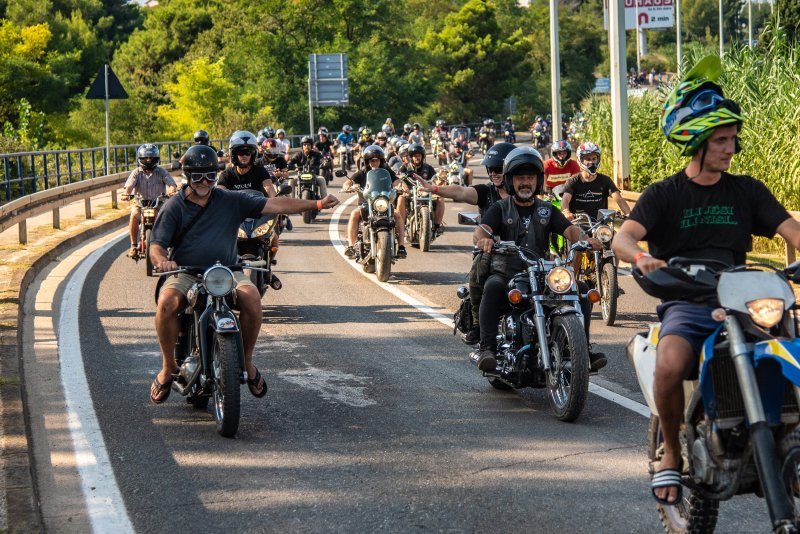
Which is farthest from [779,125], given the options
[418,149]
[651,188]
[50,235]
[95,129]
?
[95,129]

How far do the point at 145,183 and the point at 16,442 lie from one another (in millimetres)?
10608

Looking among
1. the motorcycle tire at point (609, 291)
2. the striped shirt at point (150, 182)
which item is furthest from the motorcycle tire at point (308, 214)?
the motorcycle tire at point (609, 291)

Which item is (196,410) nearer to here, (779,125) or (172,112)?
(779,125)

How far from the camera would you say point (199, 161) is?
9094 mm

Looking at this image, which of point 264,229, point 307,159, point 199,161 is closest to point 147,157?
point 264,229

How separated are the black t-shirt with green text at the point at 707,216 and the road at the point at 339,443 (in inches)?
50.1

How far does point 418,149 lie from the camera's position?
61.0 feet

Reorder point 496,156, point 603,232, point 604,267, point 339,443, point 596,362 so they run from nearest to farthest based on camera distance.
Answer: point 339,443, point 596,362, point 496,156, point 603,232, point 604,267

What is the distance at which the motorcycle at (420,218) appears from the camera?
20.5 meters

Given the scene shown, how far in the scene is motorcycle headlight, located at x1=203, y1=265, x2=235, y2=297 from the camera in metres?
8.38

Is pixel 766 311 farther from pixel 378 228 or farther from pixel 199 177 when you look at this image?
pixel 378 228

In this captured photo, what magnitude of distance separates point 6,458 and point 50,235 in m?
15.4

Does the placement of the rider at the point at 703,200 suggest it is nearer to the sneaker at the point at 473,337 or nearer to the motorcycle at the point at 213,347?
the motorcycle at the point at 213,347

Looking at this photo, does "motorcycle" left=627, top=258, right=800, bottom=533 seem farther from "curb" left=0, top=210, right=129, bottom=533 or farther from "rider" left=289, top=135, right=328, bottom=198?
"rider" left=289, top=135, right=328, bottom=198
